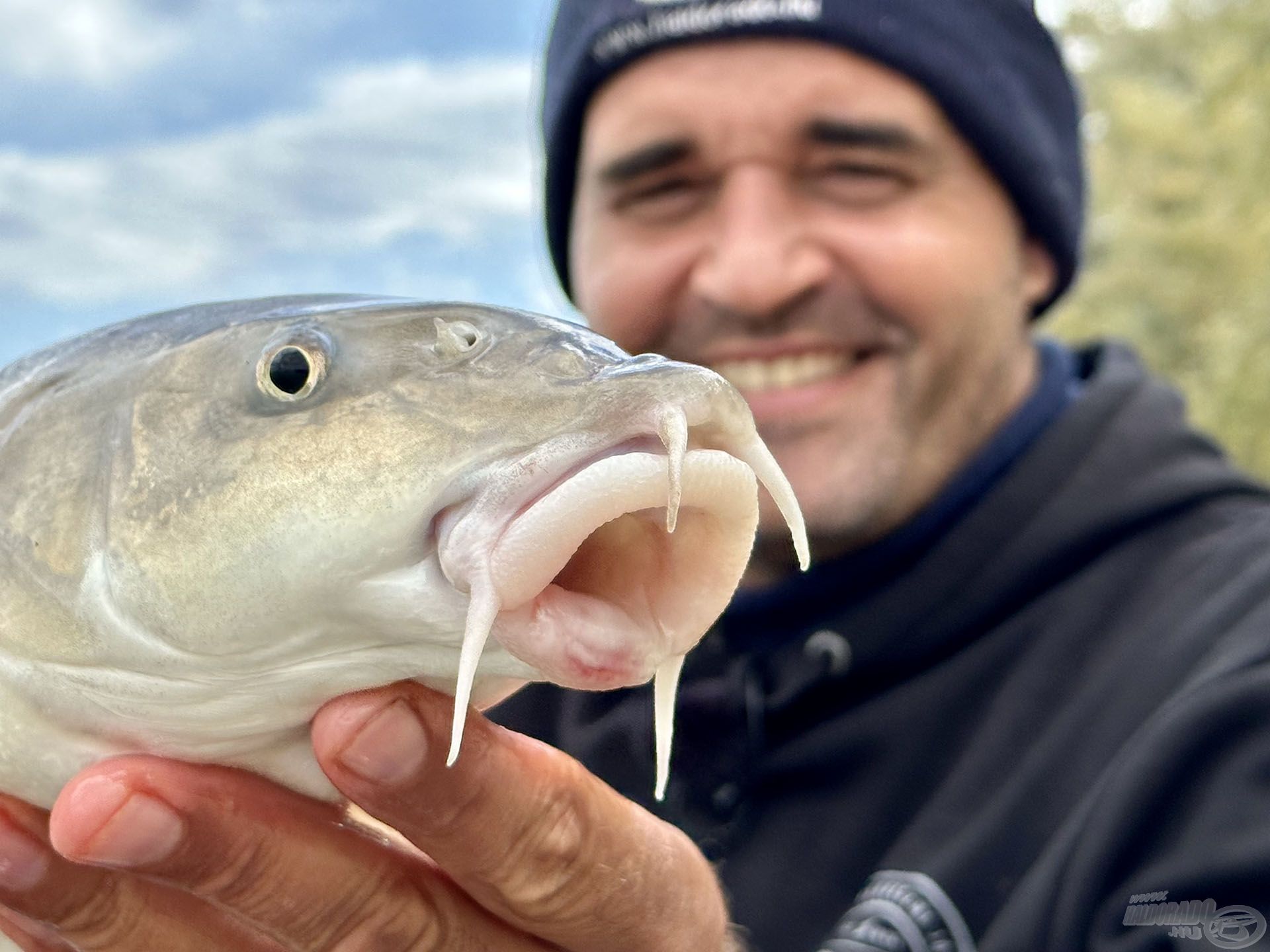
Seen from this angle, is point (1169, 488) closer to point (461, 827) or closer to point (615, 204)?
point (615, 204)

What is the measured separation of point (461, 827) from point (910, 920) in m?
0.94

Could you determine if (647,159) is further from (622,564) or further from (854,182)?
(622,564)

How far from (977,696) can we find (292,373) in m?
1.49

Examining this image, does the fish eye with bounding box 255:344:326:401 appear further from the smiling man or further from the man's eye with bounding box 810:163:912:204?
the man's eye with bounding box 810:163:912:204

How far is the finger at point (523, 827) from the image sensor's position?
3.43 ft

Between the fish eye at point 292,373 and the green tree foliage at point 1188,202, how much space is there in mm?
10392

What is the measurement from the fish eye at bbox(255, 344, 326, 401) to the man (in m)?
0.27

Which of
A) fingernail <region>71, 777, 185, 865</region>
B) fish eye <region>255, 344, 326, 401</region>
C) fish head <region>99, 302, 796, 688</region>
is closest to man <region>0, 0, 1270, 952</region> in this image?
fingernail <region>71, 777, 185, 865</region>

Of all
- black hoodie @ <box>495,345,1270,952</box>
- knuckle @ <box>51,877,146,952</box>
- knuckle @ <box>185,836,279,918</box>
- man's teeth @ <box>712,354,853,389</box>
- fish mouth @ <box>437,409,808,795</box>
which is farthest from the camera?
man's teeth @ <box>712,354,853,389</box>

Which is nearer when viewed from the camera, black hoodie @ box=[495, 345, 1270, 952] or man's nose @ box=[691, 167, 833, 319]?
black hoodie @ box=[495, 345, 1270, 952]

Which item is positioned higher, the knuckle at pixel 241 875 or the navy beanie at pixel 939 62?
the navy beanie at pixel 939 62

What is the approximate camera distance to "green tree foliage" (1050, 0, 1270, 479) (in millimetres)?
10609

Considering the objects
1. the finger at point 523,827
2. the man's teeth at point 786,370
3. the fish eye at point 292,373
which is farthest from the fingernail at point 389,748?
the man's teeth at point 786,370

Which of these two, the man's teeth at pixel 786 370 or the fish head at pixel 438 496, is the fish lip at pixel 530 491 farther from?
the man's teeth at pixel 786 370
